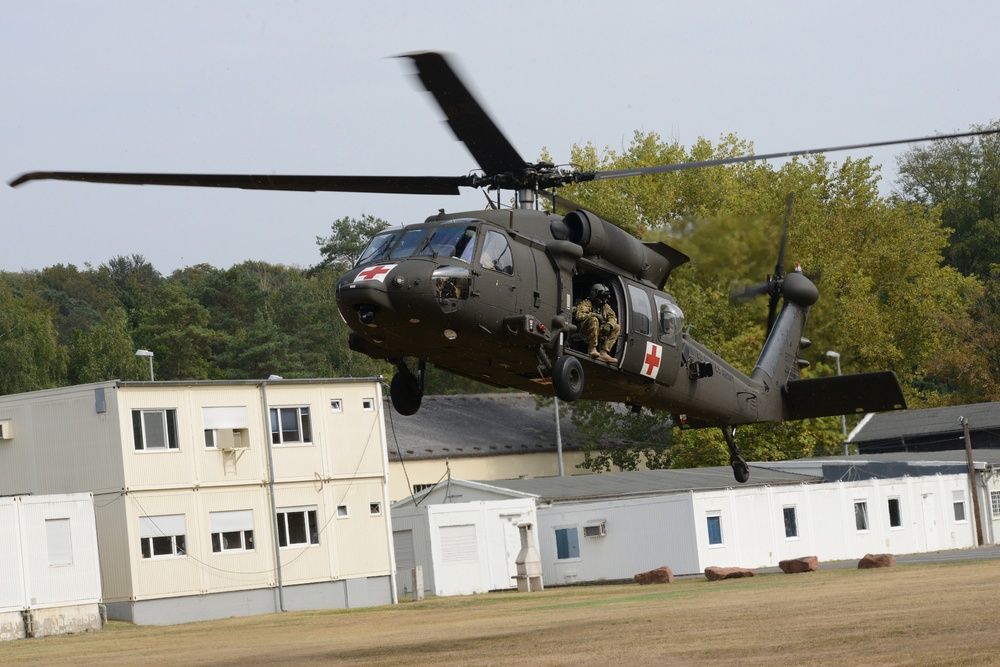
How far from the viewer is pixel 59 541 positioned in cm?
3850

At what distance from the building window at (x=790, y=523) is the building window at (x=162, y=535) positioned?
75.0 feet

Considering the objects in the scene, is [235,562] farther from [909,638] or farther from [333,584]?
[909,638]

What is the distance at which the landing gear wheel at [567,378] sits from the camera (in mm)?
17453

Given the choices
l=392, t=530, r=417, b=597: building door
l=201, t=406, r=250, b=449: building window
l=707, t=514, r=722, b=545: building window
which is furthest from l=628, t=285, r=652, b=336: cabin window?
l=392, t=530, r=417, b=597: building door

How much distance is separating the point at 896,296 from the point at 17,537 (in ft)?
159

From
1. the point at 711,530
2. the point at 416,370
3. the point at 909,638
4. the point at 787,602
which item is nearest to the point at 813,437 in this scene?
the point at 711,530

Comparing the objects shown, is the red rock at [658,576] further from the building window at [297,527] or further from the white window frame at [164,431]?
the white window frame at [164,431]

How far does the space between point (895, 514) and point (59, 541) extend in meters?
33.1

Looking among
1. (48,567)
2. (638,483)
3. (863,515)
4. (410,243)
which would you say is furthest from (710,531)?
(410,243)

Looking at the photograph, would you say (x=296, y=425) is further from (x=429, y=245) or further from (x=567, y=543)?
(x=429, y=245)

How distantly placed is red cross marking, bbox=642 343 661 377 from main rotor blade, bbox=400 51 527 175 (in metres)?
3.40

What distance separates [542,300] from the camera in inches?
713

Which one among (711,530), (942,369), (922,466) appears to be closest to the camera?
(711,530)

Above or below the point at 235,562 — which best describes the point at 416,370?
above
